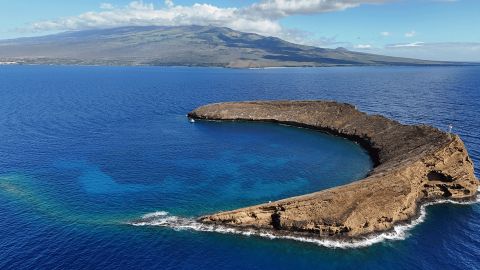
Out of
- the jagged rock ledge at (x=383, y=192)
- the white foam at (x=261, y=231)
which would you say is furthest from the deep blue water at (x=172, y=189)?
the jagged rock ledge at (x=383, y=192)

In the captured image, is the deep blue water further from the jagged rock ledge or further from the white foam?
the jagged rock ledge

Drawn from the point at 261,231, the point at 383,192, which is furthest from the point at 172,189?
the point at 383,192

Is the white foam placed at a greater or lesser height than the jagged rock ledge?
lesser

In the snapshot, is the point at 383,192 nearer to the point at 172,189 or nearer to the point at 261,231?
the point at 261,231

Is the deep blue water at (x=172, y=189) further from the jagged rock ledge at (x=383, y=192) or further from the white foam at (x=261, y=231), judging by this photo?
the jagged rock ledge at (x=383, y=192)

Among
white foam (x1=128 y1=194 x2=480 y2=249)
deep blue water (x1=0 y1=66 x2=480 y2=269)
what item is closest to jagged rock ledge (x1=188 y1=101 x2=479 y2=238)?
white foam (x1=128 y1=194 x2=480 y2=249)

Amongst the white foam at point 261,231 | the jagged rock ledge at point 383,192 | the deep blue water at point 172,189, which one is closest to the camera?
the deep blue water at point 172,189
